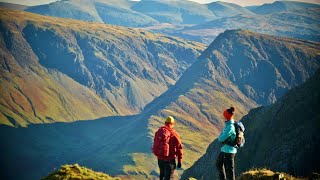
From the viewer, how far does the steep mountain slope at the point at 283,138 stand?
80438 mm

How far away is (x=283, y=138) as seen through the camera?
9419 centimetres

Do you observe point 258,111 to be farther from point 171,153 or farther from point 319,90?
point 171,153

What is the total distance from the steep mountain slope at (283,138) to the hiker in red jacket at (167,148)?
51.7 metres

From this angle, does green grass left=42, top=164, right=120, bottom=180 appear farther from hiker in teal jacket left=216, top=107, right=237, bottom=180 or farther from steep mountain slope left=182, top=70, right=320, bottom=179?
steep mountain slope left=182, top=70, right=320, bottom=179

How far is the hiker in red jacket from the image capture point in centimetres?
2506

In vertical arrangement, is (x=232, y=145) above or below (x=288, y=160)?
above

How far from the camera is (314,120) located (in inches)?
3622

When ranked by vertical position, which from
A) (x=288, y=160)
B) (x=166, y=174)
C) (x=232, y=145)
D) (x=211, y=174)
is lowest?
(x=211, y=174)

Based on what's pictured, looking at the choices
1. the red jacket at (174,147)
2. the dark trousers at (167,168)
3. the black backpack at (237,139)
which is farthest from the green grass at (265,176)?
the dark trousers at (167,168)

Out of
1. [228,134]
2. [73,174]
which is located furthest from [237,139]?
[73,174]

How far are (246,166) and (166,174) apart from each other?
242ft

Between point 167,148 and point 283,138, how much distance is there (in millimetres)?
74614

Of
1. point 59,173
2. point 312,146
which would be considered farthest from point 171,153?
point 312,146

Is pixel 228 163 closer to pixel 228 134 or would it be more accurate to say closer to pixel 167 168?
pixel 228 134
